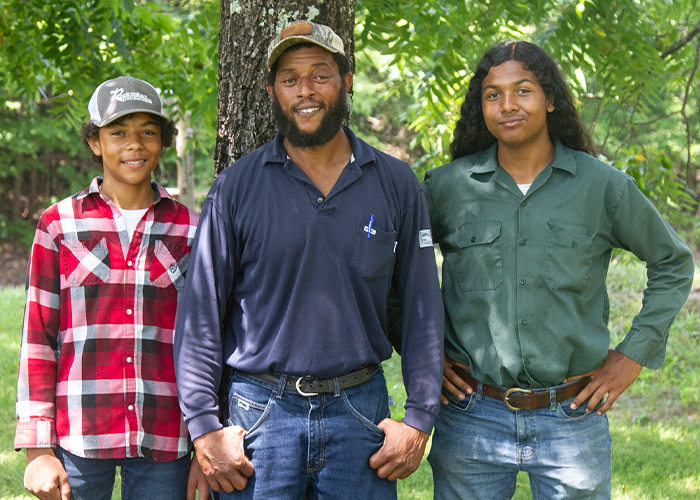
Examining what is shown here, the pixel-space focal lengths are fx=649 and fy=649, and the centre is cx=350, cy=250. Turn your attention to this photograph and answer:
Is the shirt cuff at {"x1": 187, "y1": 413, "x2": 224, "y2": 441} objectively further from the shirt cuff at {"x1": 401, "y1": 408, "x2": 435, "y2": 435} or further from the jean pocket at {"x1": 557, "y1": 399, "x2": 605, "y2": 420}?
the jean pocket at {"x1": 557, "y1": 399, "x2": 605, "y2": 420}

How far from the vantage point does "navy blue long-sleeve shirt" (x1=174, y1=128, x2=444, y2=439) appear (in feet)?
7.22

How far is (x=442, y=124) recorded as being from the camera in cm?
523

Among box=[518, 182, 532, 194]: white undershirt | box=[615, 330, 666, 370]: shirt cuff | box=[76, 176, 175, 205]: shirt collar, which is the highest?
box=[518, 182, 532, 194]: white undershirt

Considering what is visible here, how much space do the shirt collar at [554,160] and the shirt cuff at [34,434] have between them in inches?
74.2

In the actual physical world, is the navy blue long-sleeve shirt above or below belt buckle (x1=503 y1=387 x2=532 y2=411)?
above

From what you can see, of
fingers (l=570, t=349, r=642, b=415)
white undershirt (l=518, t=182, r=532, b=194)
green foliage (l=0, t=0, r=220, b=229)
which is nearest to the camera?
fingers (l=570, t=349, r=642, b=415)

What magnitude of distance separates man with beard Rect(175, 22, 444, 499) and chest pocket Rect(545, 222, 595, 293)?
472mm

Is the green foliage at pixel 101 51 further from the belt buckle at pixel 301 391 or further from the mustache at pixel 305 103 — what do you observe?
the belt buckle at pixel 301 391

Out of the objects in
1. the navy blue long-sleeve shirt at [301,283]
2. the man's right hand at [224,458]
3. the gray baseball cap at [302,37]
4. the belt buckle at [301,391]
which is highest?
the gray baseball cap at [302,37]

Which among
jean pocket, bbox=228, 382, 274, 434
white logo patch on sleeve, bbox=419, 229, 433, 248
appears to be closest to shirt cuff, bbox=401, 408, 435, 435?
jean pocket, bbox=228, 382, 274, 434

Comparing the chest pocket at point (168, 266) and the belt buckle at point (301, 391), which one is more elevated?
the chest pocket at point (168, 266)

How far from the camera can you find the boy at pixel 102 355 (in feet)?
7.66

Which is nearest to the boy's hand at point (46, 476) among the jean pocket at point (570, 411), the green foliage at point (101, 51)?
the jean pocket at point (570, 411)

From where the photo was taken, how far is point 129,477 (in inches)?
95.7
